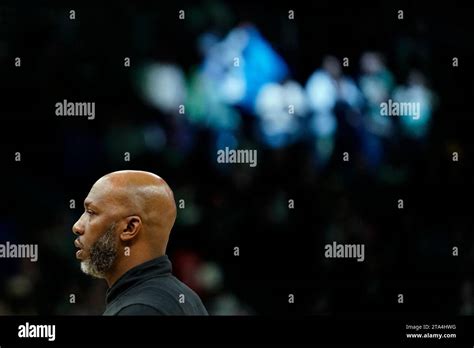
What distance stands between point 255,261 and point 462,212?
5.08 feet

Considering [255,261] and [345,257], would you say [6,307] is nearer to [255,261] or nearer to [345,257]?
[255,261]

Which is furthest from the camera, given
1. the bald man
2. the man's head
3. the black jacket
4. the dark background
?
the dark background

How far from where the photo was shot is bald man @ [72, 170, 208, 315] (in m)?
3.96

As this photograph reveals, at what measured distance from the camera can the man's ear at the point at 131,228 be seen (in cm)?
408

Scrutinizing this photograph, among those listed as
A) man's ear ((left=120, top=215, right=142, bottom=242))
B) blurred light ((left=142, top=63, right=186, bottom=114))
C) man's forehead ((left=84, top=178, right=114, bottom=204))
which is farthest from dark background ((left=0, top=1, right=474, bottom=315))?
man's ear ((left=120, top=215, right=142, bottom=242))

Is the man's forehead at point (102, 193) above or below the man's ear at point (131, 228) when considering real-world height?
above

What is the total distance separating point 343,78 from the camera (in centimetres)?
671

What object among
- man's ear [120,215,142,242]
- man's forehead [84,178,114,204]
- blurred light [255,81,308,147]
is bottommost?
man's ear [120,215,142,242]

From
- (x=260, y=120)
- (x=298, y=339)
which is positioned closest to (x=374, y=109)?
(x=260, y=120)

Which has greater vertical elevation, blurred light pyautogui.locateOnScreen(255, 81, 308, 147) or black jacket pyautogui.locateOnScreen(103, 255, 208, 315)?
blurred light pyautogui.locateOnScreen(255, 81, 308, 147)

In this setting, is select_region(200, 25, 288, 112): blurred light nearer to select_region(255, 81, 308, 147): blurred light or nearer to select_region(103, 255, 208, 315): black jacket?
select_region(255, 81, 308, 147): blurred light

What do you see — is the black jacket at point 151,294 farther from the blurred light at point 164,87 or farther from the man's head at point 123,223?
the blurred light at point 164,87

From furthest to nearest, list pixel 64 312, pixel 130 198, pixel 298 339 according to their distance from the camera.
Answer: pixel 64 312 < pixel 298 339 < pixel 130 198

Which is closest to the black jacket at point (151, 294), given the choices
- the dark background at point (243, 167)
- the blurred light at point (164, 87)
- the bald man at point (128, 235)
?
the bald man at point (128, 235)
